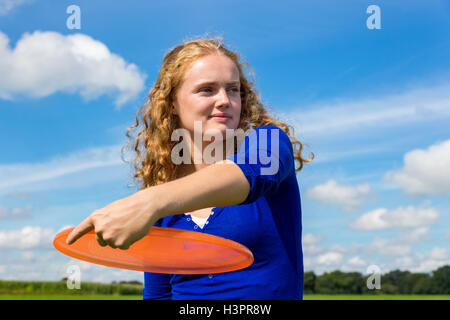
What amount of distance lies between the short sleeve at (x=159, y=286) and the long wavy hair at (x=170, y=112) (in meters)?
0.99

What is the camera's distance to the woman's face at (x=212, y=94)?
365 cm

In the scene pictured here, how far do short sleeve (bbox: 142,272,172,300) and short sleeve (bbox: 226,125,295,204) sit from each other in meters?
1.78

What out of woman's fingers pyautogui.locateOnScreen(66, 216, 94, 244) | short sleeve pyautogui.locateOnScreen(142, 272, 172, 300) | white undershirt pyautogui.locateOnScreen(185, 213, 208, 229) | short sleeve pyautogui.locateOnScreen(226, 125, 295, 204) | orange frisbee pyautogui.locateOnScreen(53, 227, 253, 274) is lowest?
short sleeve pyautogui.locateOnScreen(142, 272, 172, 300)

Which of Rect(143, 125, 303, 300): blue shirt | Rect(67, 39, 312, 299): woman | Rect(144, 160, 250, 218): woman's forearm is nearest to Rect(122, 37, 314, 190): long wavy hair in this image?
Rect(67, 39, 312, 299): woman

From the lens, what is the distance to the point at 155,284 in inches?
152

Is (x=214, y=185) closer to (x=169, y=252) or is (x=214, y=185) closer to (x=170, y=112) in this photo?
(x=169, y=252)

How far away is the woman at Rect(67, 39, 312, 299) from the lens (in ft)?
5.89

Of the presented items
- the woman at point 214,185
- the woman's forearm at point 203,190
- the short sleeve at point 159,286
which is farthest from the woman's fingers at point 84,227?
the short sleeve at point 159,286

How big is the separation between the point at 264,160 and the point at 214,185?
16.3 inches

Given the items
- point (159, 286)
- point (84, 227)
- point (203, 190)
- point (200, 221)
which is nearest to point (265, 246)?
point (200, 221)

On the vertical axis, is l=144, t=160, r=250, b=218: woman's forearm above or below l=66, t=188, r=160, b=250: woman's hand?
above

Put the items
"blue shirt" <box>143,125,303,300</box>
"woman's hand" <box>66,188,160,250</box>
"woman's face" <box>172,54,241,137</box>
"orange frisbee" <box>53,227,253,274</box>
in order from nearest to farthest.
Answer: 1. "woman's hand" <box>66,188,160,250</box>
2. "orange frisbee" <box>53,227,253,274</box>
3. "blue shirt" <box>143,125,303,300</box>
4. "woman's face" <box>172,54,241,137</box>

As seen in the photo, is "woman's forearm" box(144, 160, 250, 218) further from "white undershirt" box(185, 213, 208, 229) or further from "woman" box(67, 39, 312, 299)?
"white undershirt" box(185, 213, 208, 229)
